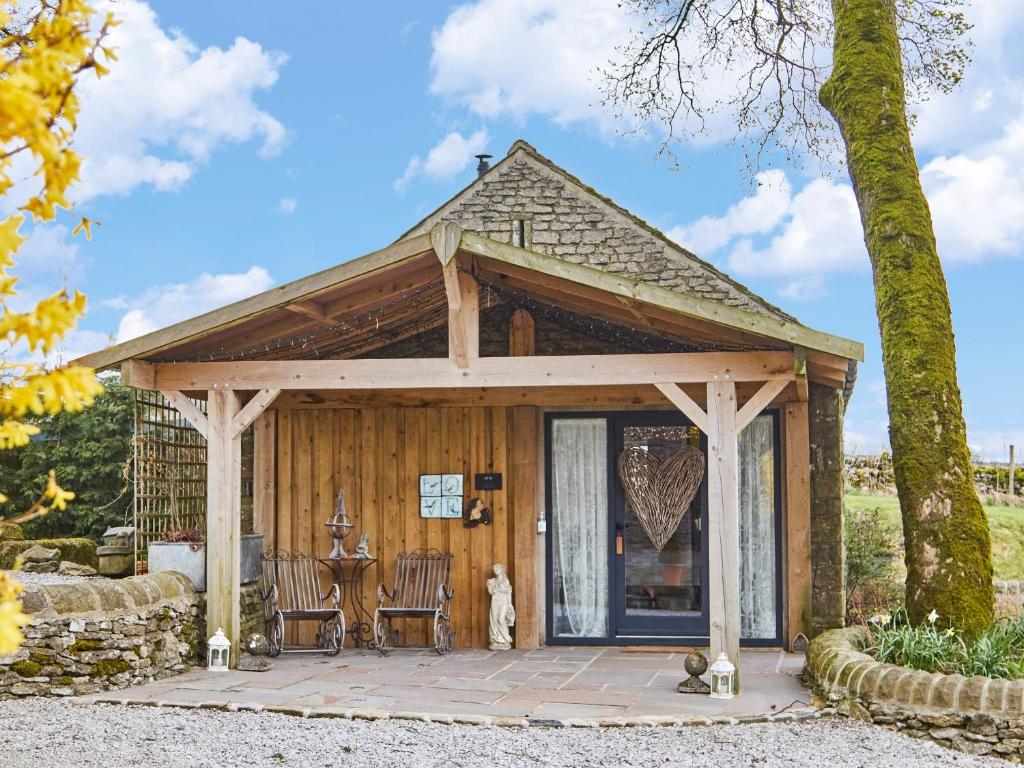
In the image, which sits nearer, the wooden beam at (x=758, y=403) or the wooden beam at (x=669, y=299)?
the wooden beam at (x=669, y=299)

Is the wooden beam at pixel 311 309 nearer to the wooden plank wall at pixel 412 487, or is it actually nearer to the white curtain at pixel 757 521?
the wooden plank wall at pixel 412 487

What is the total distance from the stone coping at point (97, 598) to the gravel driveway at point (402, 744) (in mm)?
714

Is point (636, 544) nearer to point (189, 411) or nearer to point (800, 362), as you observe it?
point (800, 362)

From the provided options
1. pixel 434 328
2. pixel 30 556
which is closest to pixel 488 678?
pixel 434 328

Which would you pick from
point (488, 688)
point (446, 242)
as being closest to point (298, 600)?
point (488, 688)

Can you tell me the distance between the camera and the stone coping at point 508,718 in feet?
21.4

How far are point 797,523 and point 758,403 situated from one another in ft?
7.50

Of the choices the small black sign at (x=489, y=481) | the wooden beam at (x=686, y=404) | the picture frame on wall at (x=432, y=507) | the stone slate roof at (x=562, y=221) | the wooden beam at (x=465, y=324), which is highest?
the stone slate roof at (x=562, y=221)

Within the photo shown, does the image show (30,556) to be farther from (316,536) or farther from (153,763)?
(153,763)

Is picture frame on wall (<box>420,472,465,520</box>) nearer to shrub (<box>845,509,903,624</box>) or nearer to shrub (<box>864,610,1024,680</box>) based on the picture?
shrub (<box>864,610,1024,680</box>)

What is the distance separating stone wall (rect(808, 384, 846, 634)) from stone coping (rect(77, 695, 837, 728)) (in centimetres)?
260

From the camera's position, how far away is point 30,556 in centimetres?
1280

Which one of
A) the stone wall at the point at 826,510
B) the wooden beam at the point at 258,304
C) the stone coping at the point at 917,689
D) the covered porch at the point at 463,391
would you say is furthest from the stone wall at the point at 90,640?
the stone wall at the point at 826,510

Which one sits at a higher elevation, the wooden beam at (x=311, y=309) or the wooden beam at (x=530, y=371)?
the wooden beam at (x=311, y=309)
